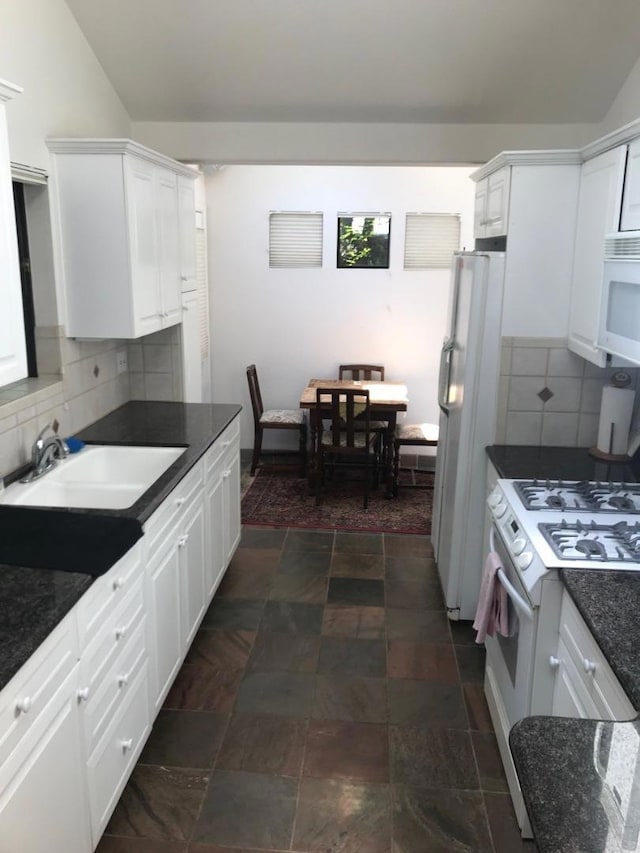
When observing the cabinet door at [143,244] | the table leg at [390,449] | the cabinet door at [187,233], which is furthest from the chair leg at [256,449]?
the cabinet door at [143,244]

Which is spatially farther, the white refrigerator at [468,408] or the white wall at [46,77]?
the white refrigerator at [468,408]

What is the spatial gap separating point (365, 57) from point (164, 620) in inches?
108

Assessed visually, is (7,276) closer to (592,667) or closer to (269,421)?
(592,667)

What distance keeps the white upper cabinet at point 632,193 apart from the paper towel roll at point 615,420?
2.61ft

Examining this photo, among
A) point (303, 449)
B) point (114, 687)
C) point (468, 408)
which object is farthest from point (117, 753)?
point (303, 449)

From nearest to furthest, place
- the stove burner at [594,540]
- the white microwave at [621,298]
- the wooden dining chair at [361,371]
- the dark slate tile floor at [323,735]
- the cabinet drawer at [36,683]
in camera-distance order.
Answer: the cabinet drawer at [36,683] → the stove burner at [594,540] → the dark slate tile floor at [323,735] → the white microwave at [621,298] → the wooden dining chair at [361,371]

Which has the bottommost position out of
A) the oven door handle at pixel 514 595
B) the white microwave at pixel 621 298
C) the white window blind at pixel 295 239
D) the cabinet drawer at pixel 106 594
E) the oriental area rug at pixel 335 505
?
the oriental area rug at pixel 335 505

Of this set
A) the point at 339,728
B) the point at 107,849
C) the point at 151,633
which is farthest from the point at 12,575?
the point at 339,728

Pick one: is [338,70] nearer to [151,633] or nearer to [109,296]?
[109,296]

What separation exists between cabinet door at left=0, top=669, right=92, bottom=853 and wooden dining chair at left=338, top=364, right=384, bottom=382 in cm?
440

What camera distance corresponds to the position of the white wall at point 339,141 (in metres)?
3.77

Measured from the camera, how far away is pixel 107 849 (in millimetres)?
2119

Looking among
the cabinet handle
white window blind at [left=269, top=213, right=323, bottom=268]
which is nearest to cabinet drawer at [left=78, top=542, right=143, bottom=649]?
the cabinet handle

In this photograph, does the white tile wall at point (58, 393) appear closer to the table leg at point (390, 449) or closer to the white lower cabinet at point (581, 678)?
the white lower cabinet at point (581, 678)
